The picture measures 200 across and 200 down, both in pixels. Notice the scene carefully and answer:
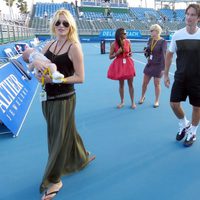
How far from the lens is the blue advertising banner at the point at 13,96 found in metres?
4.64

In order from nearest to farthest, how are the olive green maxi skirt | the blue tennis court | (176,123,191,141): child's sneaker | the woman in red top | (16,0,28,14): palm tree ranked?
the olive green maxi skirt < the blue tennis court < (176,123,191,141): child's sneaker < the woman in red top < (16,0,28,14): palm tree

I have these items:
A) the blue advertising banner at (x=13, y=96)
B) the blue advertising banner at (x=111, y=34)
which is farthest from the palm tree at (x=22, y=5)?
the blue advertising banner at (x=13, y=96)

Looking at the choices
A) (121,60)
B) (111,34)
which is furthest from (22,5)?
(121,60)

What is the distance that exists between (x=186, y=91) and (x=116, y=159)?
141cm

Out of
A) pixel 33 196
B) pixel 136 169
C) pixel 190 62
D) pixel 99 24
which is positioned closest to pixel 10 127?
pixel 33 196

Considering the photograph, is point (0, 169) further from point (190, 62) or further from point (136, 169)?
point (190, 62)

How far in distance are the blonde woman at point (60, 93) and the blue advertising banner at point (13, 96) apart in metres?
1.80

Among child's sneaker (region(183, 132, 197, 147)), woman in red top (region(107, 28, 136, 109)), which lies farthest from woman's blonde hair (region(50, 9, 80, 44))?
woman in red top (region(107, 28, 136, 109))

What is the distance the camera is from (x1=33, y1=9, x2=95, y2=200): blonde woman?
105 inches

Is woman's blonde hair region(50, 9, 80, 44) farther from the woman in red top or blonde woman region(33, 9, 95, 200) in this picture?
the woman in red top

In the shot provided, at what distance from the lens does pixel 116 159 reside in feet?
12.5

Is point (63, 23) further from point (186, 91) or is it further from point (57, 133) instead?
→ point (186, 91)

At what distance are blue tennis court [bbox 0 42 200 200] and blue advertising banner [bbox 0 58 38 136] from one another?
191 millimetres

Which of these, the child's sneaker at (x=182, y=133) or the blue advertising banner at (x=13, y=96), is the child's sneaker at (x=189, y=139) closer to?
the child's sneaker at (x=182, y=133)
